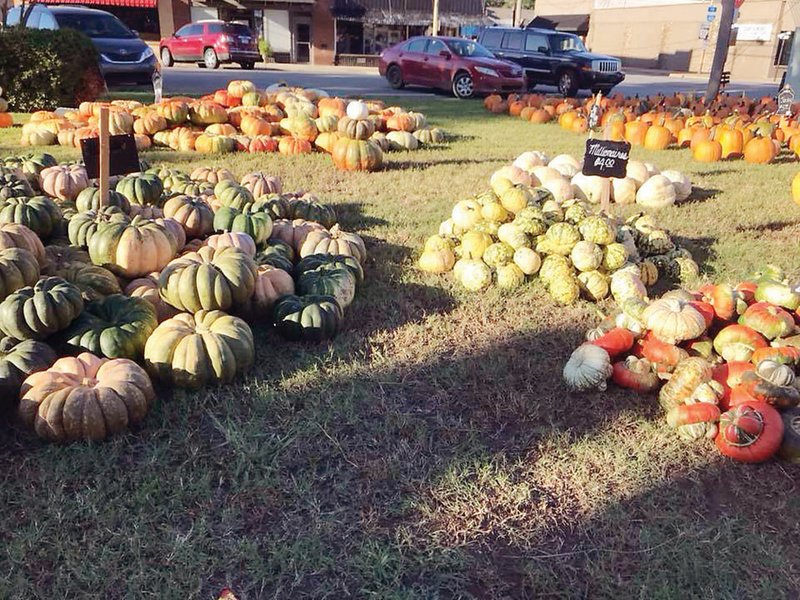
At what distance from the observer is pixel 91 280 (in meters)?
3.50

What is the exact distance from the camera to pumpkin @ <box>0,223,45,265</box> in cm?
340

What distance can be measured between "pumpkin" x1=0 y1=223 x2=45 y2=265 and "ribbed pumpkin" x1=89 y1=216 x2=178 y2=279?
0.27m

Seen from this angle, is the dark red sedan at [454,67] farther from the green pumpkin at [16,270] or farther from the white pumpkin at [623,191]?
the green pumpkin at [16,270]

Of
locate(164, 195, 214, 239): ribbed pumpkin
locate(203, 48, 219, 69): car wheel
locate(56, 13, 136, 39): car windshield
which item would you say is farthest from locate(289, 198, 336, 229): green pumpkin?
locate(203, 48, 219, 69): car wheel

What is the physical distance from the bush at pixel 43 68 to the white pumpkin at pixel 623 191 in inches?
388

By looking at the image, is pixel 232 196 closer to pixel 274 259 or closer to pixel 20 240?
pixel 274 259

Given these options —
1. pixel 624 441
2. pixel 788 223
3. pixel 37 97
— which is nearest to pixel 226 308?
pixel 624 441

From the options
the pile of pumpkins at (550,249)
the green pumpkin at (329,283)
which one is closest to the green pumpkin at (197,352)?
the green pumpkin at (329,283)

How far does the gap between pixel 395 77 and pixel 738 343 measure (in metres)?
18.3

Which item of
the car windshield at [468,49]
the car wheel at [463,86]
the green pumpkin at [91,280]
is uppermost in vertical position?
the car windshield at [468,49]

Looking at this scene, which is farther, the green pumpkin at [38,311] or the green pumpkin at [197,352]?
the green pumpkin at [197,352]

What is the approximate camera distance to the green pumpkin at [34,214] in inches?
154

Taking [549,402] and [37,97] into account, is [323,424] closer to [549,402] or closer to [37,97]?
[549,402]

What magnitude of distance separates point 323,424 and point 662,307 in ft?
6.31
